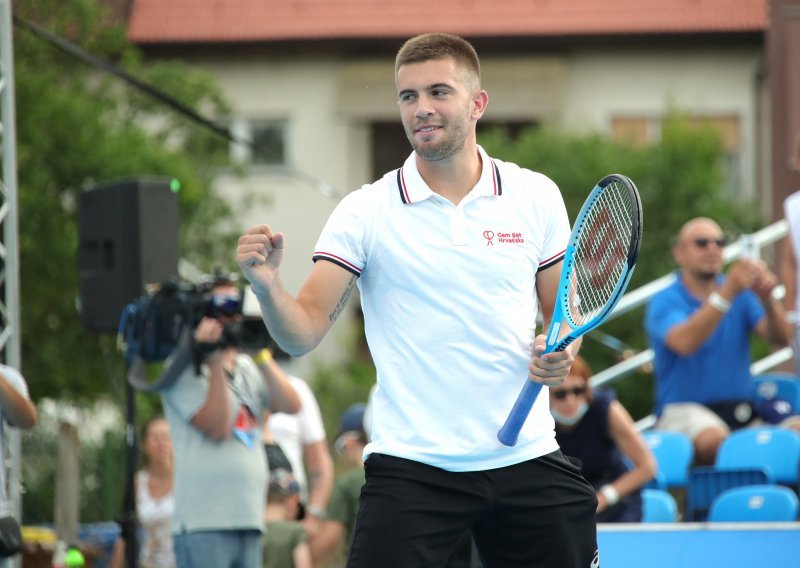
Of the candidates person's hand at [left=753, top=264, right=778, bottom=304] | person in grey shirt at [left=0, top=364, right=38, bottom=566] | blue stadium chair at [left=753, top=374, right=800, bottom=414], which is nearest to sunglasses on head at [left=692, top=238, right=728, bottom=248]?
person's hand at [left=753, top=264, right=778, bottom=304]

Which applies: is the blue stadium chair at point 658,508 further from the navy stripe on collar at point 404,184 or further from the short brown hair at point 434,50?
the short brown hair at point 434,50

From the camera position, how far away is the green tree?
42.0 feet

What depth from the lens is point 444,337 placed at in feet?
13.7

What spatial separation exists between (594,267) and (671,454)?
4.39 m

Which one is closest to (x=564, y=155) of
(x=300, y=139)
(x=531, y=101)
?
(x=531, y=101)

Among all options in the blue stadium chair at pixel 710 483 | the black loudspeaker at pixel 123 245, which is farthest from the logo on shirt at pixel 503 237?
the black loudspeaker at pixel 123 245

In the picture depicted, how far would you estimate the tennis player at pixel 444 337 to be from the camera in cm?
416

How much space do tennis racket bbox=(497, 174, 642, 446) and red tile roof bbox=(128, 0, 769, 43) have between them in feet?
67.8

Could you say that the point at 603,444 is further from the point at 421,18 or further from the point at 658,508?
the point at 421,18

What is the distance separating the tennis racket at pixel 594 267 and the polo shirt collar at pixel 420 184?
26cm

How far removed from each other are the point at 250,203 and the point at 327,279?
686 inches

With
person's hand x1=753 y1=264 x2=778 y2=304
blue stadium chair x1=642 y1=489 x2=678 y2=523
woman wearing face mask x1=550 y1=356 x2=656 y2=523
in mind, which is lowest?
blue stadium chair x1=642 y1=489 x2=678 y2=523

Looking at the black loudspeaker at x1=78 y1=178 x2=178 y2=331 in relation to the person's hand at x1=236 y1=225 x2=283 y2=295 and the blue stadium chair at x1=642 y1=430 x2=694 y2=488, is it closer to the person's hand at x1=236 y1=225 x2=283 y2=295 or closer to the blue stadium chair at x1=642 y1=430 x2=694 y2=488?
the blue stadium chair at x1=642 y1=430 x2=694 y2=488

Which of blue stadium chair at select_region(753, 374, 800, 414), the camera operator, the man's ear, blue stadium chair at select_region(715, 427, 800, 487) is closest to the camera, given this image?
the man's ear
